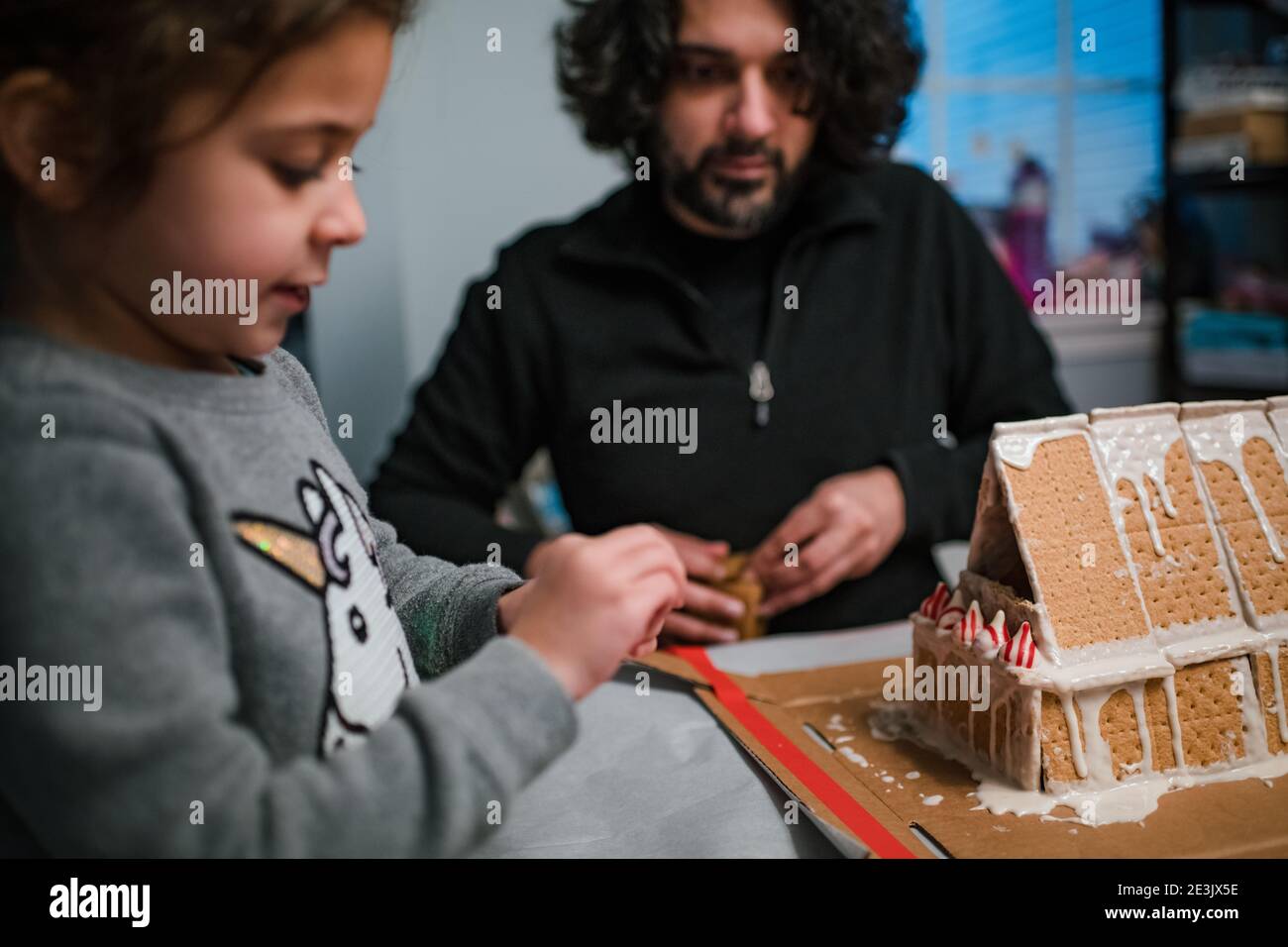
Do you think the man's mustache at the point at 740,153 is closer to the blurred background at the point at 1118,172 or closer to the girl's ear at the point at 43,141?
the blurred background at the point at 1118,172

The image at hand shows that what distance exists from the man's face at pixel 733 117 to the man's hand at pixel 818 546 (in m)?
0.39

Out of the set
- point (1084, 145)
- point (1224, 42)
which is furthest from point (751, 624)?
point (1224, 42)

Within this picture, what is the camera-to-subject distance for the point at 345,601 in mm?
527

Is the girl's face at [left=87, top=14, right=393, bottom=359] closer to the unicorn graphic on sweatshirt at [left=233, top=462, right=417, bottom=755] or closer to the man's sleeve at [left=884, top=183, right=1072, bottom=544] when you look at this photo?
the unicorn graphic on sweatshirt at [left=233, top=462, right=417, bottom=755]

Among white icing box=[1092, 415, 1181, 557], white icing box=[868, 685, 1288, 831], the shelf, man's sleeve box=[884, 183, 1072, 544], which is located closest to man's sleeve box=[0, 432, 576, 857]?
white icing box=[868, 685, 1288, 831]

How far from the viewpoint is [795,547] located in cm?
116

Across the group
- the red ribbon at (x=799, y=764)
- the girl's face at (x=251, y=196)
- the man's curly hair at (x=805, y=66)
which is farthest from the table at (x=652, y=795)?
the man's curly hair at (x=805, y=66)

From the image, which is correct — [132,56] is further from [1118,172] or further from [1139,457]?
[1118,172]

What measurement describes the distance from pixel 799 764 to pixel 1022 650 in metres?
0.18

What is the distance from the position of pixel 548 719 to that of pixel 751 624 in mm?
651

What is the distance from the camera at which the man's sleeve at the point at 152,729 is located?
1.38 ft

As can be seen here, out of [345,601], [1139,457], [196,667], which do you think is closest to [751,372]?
[1139,457]

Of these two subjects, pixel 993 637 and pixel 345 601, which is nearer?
pixel 345 601

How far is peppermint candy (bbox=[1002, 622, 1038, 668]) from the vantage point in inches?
27.9
